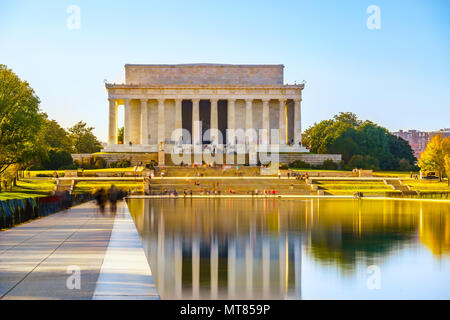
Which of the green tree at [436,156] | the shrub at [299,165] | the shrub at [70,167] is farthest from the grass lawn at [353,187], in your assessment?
the shrub at [70,167]

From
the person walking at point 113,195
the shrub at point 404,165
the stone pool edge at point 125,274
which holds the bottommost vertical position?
the stone pool edge at point 125,274

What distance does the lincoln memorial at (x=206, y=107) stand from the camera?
97.2 meters

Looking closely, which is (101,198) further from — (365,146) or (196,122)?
(365,146)

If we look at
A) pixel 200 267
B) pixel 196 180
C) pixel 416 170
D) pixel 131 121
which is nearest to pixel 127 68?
pixel 131 121

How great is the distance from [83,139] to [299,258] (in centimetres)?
10486

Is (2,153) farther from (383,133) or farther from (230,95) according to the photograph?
(383,133)

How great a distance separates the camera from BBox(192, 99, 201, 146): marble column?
97938mm

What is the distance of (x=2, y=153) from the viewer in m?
51.8

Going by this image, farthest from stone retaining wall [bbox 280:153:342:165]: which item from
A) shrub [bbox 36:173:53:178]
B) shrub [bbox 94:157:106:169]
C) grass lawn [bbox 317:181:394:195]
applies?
shrub [bbox 36:173:53:178]

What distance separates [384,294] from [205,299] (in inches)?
147

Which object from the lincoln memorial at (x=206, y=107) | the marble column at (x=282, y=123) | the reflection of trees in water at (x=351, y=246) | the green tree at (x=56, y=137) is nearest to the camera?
the reflection of trees in water at (x=351, y=246)

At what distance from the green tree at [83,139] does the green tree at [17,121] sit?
57.6 m

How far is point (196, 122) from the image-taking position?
324ft

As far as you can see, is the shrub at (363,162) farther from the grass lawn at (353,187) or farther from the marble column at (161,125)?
the marble column at (161,125)
